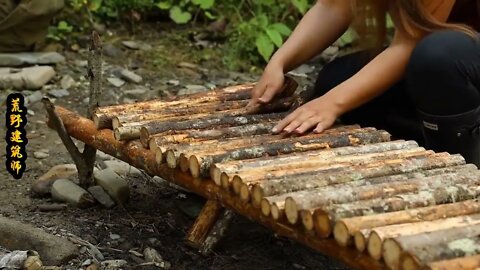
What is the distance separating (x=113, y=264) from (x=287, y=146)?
557mm

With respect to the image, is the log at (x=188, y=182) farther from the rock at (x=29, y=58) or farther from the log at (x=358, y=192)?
the rock at (x=29, y=58)

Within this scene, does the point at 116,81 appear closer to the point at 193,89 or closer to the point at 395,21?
the point at 193,89

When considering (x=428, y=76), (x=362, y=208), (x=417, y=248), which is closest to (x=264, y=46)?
(x=428, y=76)

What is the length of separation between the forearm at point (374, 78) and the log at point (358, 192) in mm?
450

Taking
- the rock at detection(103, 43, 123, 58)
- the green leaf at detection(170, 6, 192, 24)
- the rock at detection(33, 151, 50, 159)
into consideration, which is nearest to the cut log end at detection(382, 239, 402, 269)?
the rock at detection(33, 151, 50, 159)

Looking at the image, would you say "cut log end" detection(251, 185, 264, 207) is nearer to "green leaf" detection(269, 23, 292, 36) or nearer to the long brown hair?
the long brown hair

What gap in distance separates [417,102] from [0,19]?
2436 millimetres

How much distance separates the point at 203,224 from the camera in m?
2.27

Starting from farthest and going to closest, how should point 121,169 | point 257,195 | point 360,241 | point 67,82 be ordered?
point 67,82
point 121,169
point 257,195
point 360,241

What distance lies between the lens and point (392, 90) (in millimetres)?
2545

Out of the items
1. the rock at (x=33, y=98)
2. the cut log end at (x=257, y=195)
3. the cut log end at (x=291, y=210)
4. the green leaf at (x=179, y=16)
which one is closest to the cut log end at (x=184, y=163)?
the cut log end at (x=257, y=195)

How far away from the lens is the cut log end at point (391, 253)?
1.48 metres

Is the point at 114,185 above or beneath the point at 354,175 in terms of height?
beneath

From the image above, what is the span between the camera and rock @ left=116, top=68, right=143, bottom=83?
4168mm
